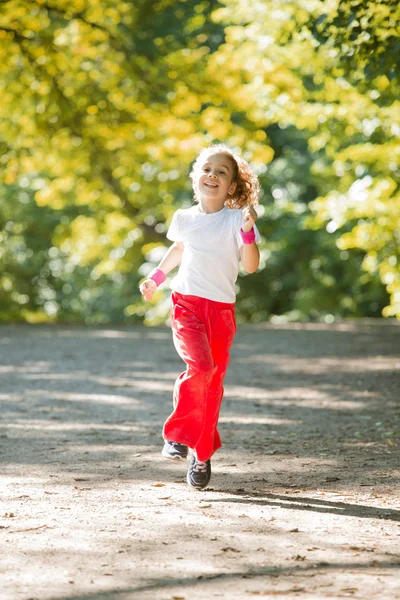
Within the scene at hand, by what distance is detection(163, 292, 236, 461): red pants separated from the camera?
16.7ft

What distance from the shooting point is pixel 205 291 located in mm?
5207

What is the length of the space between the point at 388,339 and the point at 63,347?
480 centimetres

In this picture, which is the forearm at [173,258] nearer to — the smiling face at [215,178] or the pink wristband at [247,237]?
the smiling face at [215,178]

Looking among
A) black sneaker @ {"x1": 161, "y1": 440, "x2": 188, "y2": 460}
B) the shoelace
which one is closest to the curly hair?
black sneaker @ {"x1": 161, "y1": 440, "x2": 188, "y2": 460}

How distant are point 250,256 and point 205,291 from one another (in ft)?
1.03

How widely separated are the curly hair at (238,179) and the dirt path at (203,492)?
1536mm

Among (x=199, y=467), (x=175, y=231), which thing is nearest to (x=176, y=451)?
(x=199, y=467)

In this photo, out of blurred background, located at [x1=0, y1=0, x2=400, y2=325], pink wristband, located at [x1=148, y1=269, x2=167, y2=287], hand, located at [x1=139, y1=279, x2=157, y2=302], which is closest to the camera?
hand, located at [x1=139, y1=279, x2=157, y2=302]

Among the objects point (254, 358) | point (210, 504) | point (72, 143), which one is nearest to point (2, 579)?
point (210, 504)

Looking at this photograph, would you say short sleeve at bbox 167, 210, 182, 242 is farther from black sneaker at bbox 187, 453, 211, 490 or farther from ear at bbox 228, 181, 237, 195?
black sneaker at bbox 187, 453, 211, 490

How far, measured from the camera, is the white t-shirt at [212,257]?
5.22 meters

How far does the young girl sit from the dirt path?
288 mm

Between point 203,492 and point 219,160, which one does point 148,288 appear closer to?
point 219,160

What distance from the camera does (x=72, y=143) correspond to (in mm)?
18953
